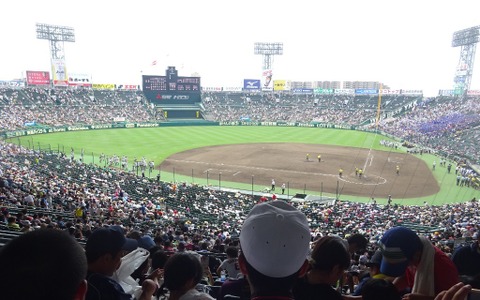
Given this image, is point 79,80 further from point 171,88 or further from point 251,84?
point 251,84

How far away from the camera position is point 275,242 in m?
2.17

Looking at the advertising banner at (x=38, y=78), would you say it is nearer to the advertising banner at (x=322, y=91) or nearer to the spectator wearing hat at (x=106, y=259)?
the advertising banner at (x=322, y=91)

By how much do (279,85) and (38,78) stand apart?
202 feet

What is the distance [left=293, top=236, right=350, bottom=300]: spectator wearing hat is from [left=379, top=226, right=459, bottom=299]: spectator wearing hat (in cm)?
50

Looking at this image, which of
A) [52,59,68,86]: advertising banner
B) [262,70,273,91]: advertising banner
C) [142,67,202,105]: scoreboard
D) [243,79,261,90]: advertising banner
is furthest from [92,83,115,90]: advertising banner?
[262,70,273,91]: advertising banner

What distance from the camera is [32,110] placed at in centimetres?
6956

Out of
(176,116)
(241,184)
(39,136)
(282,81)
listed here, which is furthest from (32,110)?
(282,81)

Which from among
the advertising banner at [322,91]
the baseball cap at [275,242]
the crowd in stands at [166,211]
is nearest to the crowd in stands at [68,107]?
the crowd in stands at [166,211]

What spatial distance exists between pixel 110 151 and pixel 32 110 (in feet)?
A: 118

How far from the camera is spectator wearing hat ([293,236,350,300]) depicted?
2.67 meters

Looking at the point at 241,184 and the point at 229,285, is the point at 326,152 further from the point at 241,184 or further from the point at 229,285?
the point at 229,285

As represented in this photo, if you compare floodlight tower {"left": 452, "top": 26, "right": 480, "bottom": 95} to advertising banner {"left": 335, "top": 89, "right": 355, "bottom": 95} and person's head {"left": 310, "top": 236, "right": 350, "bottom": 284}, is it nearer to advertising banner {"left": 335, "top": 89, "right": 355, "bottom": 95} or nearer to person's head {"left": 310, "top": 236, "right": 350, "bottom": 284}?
advertising banner {"left": 335, "top": 89, "right": 355, "bottom": 95}

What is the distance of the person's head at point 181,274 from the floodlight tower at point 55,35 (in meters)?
92.8

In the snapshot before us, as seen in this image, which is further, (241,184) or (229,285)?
(241,184)
